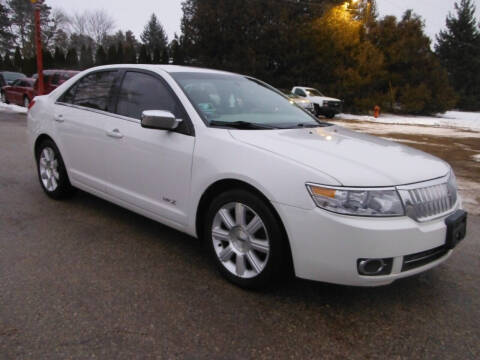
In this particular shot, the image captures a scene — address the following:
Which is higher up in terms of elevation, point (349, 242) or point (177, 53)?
point (177, 53)

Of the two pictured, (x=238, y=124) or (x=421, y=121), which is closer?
(x=238, y=124)

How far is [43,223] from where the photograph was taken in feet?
13.2

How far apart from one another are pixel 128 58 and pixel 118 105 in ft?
141

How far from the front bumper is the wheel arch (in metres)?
0.08

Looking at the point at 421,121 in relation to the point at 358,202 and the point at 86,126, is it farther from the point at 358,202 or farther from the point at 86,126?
the point at 358,202

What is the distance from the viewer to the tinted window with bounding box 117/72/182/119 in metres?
3.43

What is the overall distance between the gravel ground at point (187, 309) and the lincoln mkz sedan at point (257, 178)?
30cm

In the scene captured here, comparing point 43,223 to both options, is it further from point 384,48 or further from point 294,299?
point 384,48

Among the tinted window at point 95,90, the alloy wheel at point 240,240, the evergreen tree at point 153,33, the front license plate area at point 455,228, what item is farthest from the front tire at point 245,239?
the evergreen tree at point 153,33

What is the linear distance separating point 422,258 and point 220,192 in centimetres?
141

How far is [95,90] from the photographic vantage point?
13.8 feet

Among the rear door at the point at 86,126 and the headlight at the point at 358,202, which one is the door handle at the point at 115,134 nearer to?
the rear door at the point at 86,126

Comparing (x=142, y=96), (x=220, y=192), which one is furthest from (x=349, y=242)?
(x=142, y=96)

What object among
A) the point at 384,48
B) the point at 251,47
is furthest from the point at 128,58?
the point at 384,48
